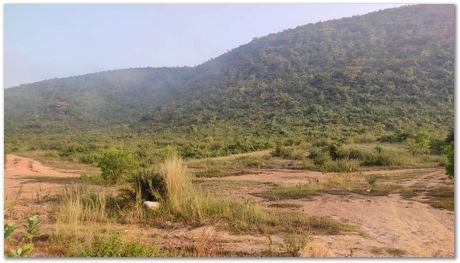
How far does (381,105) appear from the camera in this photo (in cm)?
768

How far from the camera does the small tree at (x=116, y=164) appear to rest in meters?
6.31

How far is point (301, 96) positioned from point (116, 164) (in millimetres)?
4316

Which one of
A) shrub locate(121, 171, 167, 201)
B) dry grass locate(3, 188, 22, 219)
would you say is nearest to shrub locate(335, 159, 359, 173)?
shrub locate(121, 171, 167, 201)

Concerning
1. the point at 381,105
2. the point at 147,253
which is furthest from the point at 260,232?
the point at 381,105

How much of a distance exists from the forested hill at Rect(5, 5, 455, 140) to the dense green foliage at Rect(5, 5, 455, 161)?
3 centimetres

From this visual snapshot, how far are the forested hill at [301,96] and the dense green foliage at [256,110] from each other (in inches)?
1.0

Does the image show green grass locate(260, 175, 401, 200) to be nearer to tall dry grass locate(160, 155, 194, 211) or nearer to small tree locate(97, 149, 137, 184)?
tall dry grass locate(160, 155, 194, 211)

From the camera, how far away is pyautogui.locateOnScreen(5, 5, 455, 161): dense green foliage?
621 centimetres

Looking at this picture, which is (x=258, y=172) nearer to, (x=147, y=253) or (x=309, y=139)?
(x=309, y=139)

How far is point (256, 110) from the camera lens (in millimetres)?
8375

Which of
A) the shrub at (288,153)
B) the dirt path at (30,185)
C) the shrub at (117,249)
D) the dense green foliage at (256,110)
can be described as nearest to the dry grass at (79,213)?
the dirt path at (30,185)

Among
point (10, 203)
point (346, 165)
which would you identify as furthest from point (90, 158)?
point (346, 165)

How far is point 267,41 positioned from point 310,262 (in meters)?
19.1

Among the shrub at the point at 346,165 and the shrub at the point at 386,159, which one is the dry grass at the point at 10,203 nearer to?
the shrub at the point at 346,165
